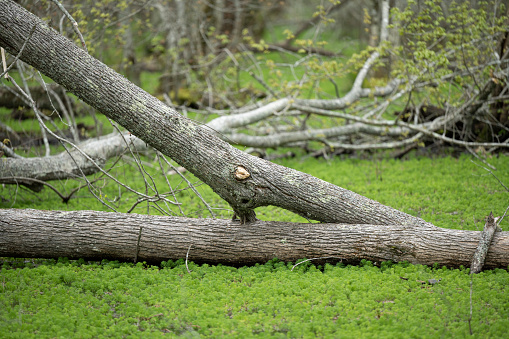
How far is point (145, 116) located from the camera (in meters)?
4.66

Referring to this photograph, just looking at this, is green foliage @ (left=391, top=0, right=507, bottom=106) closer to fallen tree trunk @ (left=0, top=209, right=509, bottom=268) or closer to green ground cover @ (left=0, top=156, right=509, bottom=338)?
green ground cover @ (left=0, top=156, right=509, bottom=338)

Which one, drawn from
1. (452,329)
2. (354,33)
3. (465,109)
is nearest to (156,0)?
(465,109)

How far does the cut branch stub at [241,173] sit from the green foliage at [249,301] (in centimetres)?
106

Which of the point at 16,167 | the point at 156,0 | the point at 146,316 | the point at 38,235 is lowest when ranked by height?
the point at 146,316

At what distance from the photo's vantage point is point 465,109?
8.59 metres

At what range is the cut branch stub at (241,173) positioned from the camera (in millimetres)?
4625

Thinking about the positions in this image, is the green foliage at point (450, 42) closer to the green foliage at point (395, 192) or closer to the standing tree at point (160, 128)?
the green foliage at point (395, 192)

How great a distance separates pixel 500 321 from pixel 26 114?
12928mm

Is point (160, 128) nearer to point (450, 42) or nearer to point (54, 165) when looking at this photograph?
point (54, 165)

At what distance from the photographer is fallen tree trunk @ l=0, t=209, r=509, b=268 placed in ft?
15.6

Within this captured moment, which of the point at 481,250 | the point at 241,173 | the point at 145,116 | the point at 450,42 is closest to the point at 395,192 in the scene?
the point at 481,250

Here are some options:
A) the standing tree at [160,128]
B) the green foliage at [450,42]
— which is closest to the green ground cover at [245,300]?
the standing tree at [160,128]

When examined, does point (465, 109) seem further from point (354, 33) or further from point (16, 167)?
point (354, 33)

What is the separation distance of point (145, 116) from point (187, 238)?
151 cm
